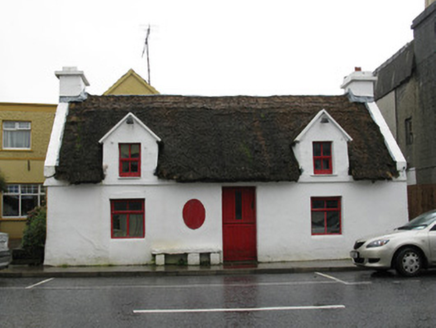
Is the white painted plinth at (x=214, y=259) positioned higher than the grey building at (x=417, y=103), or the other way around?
the grey building at (x=417, y=103)

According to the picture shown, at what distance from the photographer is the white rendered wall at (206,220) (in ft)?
51.5

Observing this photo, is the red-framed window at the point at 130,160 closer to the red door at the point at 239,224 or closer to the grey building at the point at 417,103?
the red door at the point at 239,224

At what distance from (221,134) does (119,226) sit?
15.0 ft

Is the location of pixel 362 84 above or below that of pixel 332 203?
above

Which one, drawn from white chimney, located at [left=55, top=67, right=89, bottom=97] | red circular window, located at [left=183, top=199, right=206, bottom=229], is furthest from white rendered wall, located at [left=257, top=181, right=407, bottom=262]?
white chimney, located at [left=55, top=67, right=89, bottom=97]

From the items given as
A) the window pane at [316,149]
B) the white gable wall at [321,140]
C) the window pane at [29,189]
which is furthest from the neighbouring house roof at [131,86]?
the window pane at [316,149]

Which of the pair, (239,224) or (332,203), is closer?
(239,224)

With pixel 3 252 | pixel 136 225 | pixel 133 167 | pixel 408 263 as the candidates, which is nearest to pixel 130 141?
pixel 133 167

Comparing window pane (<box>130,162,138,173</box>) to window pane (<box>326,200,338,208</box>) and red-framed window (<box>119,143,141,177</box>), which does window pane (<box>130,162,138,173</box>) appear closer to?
red-framed window (<box>119,143,141,177</box>)

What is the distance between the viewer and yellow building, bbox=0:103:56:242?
81.7 ft

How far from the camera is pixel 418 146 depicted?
79.7ft

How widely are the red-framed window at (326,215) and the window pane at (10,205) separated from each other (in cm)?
1551

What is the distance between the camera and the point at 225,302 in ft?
30.7

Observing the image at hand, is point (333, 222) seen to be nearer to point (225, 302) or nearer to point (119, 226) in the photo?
point (119, 226)
